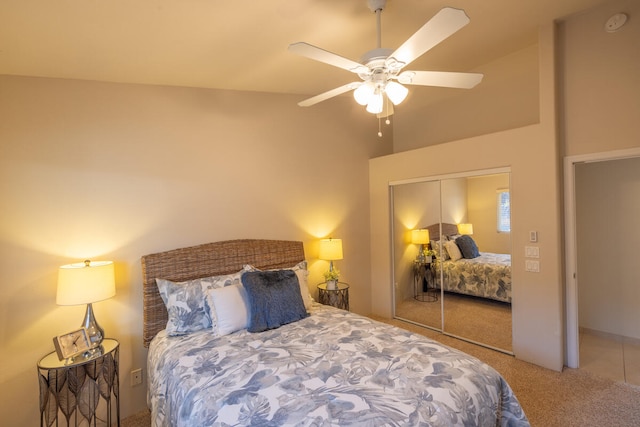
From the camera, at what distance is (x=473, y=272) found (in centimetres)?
362

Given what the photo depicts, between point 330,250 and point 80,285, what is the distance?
2.33 m

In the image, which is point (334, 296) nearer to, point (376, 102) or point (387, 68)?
point (376, 102)

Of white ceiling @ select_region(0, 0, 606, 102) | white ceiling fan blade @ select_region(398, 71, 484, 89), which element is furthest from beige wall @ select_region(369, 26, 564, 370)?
white ceiling fan blade @ select_region(398, 71, 484, 89)

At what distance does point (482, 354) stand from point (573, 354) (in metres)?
0.77

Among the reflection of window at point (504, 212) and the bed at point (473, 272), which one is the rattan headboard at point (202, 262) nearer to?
the bed at point (473, 272)

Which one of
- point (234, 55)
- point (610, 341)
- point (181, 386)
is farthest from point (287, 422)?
point (610, 341)

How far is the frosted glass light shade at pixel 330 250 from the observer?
360 centimetres

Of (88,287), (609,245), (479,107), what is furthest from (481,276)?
(88,287)

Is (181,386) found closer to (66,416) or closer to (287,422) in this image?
(287,422)

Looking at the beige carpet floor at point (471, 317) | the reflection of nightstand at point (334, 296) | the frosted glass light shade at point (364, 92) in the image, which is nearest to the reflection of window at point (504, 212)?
the beige carpet floor at point (471, 317)

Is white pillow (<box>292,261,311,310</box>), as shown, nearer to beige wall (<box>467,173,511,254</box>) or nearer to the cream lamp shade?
the cream lamp shade

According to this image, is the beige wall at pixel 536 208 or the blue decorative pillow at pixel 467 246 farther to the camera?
the blue decorative pillow at pixel 467 246

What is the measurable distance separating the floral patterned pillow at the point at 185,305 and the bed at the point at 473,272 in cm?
265

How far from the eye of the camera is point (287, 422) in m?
1.33
